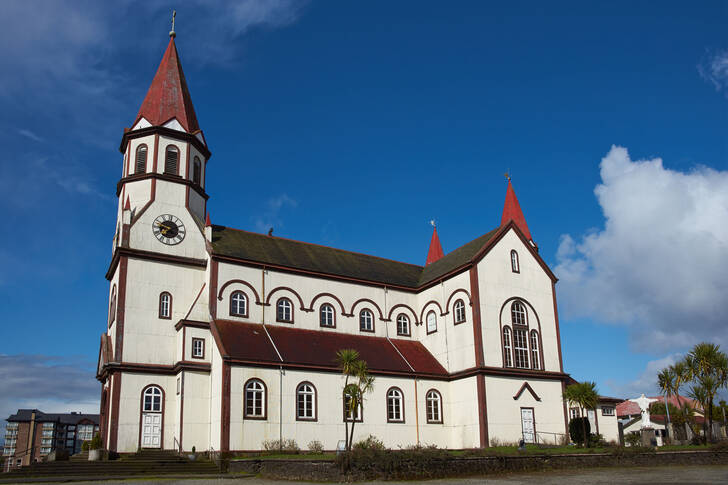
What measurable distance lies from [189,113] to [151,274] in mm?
11881

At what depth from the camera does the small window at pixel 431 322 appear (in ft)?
138

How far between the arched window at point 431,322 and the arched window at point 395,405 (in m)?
6.47

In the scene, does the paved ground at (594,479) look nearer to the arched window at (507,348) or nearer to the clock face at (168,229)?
the arched window at (507,348)

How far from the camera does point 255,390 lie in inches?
1276

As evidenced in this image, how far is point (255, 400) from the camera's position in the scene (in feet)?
106

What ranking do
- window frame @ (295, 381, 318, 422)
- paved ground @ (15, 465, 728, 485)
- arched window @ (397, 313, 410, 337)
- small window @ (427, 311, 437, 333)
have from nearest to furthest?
paved ground @ (15, 465, 728, 485) → window frame @ (295, 381, 318, 422) → small window @ (427, 311, 437, 333) → arched window @ (397, 313, 410, 337)

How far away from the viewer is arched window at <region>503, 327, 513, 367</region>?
3869 centimetres

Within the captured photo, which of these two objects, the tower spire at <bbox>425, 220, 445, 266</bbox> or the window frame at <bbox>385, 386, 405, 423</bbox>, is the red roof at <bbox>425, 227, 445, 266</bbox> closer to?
the tower spire at <bbox>425, 220, 445, 266</bbox>

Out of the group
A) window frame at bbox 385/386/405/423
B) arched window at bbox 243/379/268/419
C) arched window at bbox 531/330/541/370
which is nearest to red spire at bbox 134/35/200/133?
arched window at bbox 243/379/268/419

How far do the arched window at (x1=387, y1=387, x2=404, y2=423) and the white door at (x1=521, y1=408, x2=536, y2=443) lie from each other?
764 centimetres

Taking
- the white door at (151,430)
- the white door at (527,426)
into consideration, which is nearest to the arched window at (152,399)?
the white door at (151,430)

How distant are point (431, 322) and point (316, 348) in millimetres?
9556

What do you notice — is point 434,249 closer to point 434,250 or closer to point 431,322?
point 434,250

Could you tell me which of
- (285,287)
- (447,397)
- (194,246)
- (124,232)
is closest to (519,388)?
(447,397)
